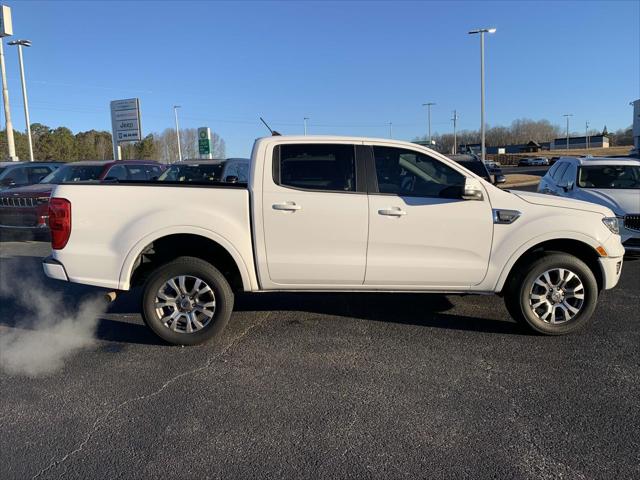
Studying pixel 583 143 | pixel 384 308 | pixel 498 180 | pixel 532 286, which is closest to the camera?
pixel 532 286

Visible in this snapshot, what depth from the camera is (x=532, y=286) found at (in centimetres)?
472

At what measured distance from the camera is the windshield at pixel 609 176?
8695 mm

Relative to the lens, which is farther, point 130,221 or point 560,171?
point 560,171

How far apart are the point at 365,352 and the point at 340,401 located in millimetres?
941

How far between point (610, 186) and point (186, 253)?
7.47 meters

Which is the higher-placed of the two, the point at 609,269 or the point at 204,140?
the point at 204,140

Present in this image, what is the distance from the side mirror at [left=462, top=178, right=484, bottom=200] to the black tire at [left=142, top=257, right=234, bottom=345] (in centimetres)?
236

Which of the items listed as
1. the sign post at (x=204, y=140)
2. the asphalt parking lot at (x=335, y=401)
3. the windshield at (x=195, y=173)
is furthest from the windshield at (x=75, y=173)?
the sign post at (x=204, y=140)

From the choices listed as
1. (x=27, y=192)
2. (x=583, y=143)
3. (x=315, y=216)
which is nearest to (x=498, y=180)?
(x=315, y=216)

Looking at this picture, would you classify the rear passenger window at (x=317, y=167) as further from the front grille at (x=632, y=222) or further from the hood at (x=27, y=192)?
the hood at (x=27, y=192)

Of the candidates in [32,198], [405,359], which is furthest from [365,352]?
[32,198]

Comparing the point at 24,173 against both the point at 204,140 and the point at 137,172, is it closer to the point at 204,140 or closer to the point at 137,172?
the point at 137,172

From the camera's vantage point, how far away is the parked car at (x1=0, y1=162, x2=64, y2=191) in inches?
477

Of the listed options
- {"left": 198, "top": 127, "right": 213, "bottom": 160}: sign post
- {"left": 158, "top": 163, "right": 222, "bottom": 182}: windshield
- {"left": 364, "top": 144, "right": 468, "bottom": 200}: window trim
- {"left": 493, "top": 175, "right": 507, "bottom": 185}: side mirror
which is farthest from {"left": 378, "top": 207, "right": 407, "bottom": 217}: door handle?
{"left": 198, "top": 127, "right": 213, "bottom": 160}: sign post
